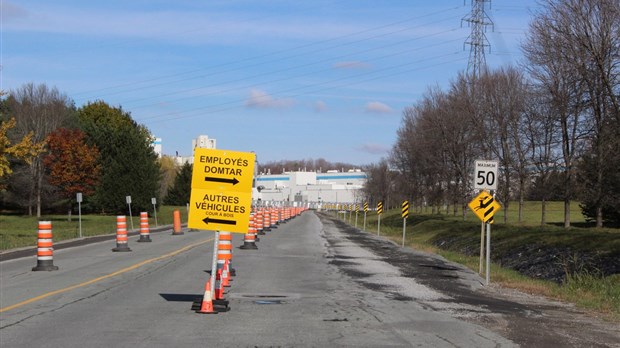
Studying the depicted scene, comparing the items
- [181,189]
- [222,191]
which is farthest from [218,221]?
[181,189]

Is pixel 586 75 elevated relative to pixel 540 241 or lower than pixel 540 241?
elevated

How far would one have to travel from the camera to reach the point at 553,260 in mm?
28797

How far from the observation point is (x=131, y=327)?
10320 mm

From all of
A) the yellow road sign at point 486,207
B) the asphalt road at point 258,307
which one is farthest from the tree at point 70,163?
the yellow road sign at point 486,207

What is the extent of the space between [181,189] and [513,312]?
10344 cm

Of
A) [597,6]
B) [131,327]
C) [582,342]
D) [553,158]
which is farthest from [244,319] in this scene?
[553,158]

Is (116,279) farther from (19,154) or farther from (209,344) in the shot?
(19,154)

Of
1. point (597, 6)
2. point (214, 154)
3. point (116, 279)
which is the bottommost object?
point (116, 279)

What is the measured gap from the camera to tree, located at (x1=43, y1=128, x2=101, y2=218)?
70.4m

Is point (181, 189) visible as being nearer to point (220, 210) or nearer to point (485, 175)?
point (485, 175)

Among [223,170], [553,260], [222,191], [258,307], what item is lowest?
[553,260]

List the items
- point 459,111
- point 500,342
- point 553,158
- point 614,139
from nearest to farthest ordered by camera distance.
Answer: point 500,342
point 614,139
point 553,158
point 459,111

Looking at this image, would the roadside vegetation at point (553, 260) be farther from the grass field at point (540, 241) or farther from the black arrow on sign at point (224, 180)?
the black arrow on sign at point (224, 180)

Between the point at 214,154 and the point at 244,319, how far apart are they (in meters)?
2.63
